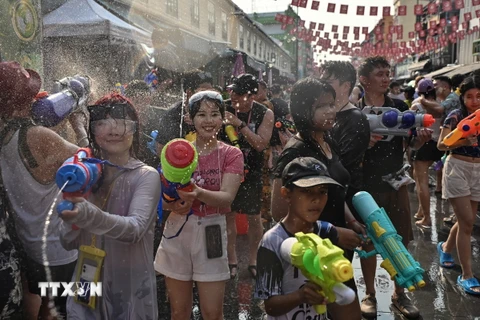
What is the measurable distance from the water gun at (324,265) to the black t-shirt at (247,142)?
2.45 m

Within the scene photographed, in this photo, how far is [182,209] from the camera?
7.68 ft

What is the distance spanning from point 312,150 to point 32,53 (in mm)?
3656

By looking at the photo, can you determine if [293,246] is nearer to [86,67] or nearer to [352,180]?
[352,180]

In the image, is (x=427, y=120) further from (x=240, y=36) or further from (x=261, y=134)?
(x=240, y=36)

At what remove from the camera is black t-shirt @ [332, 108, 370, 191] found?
2746 mm

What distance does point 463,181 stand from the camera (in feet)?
12.4

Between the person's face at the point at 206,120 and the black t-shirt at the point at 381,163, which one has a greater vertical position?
the person's face at the point at 206,120

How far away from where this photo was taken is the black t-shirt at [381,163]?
3.44 metres

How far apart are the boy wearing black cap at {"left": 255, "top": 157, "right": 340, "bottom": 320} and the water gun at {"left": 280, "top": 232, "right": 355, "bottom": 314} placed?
24 cm

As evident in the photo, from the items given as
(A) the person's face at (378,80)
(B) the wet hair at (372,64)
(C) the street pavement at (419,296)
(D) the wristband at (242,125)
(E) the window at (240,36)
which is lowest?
(C) the street pavement at (419,296)

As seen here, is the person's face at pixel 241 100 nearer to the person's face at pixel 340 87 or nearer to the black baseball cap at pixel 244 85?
the black baseball cap at pixel 244 85

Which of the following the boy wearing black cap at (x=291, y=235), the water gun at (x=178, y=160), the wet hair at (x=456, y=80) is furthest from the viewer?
the wet hair at (x=456, y=80)

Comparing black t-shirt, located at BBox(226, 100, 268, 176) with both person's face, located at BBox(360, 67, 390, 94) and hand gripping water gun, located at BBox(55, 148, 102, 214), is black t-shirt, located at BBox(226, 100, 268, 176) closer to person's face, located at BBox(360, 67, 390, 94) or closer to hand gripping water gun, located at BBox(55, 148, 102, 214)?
person's face, located at BBox(360, 67, 390, 94)

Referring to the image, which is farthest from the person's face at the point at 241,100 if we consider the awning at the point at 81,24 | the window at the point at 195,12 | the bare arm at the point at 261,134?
the window at the point at 195,12
